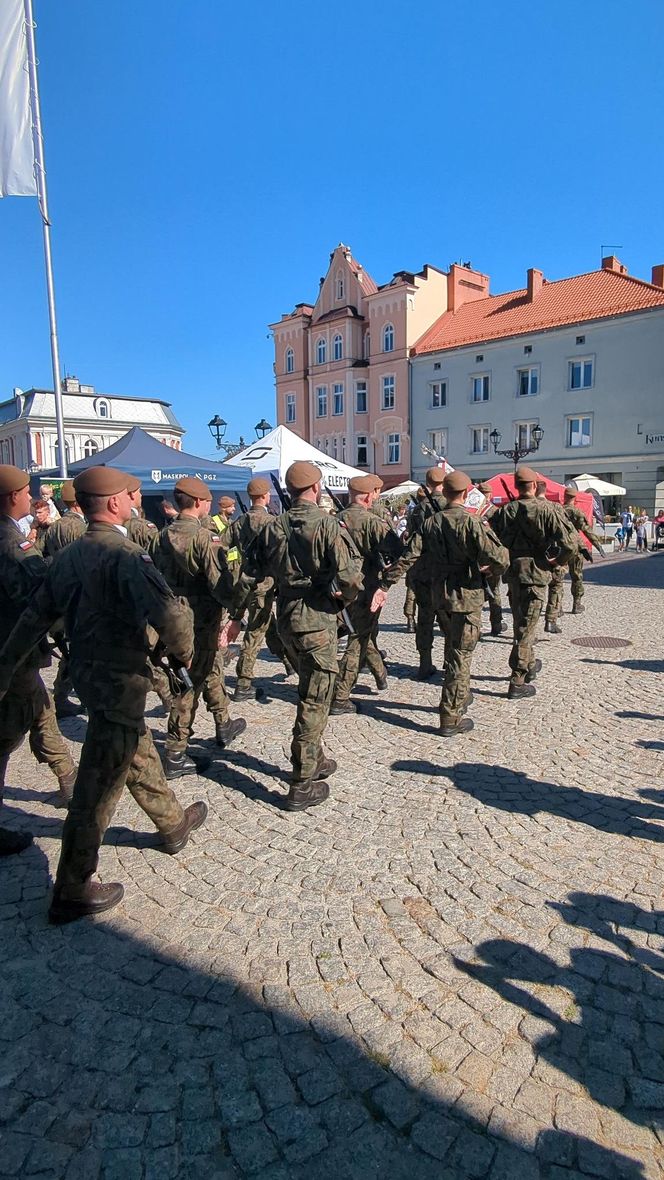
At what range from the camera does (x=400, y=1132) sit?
85.4 inches

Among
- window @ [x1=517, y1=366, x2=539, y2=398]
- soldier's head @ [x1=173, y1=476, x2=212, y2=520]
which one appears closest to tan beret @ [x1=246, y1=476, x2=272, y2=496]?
soldier's head @ [x1=173, y1=476, x2=212, y2=520]

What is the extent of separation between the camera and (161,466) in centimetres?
1469

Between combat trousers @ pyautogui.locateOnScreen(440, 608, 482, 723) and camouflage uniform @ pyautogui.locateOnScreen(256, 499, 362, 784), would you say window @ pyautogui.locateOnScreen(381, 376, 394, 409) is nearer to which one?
combat trousers @ pyautogui.locateOnScreen(440, 608, 482, 723)

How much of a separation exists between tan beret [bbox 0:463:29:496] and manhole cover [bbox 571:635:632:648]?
24.7 ft

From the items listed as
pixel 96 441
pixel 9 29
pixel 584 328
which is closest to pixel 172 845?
pixel 9 29

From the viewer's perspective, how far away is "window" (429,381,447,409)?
126ft

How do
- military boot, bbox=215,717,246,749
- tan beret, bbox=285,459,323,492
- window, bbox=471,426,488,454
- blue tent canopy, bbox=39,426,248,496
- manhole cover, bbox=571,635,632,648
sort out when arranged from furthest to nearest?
1. window, bbox=471,426,488,454
2. blue tent canopy, bbox=39,426,248,496
3. manhole cover, bbox=571,635,632,648
4. military boot, bbox=215,717,246,749
5. tan beret, bbox=285,459,323,492

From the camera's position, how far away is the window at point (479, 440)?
37.0 m

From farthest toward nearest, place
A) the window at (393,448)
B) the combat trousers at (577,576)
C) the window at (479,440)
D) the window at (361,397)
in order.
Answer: the window at (361,397) → the window at (393,448) → the window at (479,440) → the combat trousers at (577,576)

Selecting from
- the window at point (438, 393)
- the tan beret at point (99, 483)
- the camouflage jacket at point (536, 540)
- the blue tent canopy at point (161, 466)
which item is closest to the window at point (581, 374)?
the window at point (438, 393)

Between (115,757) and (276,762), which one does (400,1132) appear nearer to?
(115,757)

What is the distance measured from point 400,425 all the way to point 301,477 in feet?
122

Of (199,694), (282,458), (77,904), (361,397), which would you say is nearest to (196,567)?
(199,694)

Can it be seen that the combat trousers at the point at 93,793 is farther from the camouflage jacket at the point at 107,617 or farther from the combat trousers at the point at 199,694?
the combat trousers at the point at 199,694
